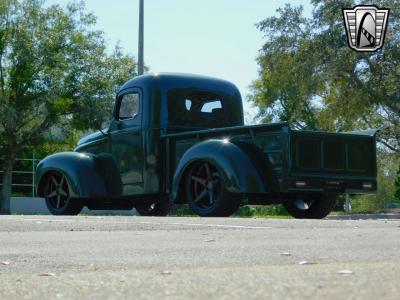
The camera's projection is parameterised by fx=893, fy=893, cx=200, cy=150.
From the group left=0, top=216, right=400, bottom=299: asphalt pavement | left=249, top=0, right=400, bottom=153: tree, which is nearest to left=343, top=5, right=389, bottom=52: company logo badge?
left=249, top=0, right=400, bottom=153: tree

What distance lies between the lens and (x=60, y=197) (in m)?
16.2

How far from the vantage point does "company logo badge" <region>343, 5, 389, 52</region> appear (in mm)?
32531

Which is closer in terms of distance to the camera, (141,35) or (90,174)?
(90,174)

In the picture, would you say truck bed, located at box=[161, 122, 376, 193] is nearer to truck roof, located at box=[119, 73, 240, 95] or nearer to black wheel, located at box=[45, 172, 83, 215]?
truck roof, located at box=[119, 73, 240, 95]

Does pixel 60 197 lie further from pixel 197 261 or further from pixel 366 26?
pixel 366 26

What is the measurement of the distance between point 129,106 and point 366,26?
20201 millimetres

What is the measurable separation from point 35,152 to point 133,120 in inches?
1275

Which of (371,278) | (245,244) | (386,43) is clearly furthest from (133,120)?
(386,43)

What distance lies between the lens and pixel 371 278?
4.27 meters

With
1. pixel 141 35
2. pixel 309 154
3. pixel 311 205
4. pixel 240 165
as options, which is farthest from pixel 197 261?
pixel 141 35

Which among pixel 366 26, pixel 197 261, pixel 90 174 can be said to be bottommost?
pixel 197 261

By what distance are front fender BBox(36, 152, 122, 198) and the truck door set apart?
20 centimetres

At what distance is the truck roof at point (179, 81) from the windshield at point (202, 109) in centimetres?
11

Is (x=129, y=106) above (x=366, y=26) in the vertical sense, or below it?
below
